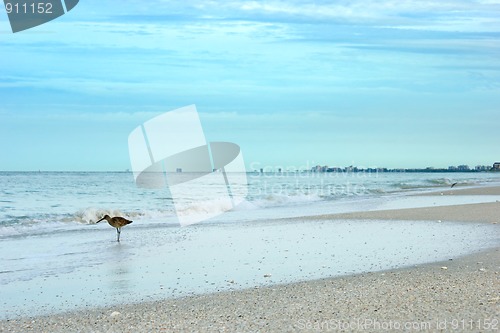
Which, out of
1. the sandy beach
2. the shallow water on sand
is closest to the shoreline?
the sandy beach

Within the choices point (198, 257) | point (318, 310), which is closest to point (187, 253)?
point (198, 257)

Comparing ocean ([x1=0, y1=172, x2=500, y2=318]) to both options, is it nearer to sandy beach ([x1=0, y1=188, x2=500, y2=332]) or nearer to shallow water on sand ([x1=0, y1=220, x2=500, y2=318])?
shallow water on sand ([x1=0, y1=220, x2=500, y2=318])

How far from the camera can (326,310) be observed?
6320 mm

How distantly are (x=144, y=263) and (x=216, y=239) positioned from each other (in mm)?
3289

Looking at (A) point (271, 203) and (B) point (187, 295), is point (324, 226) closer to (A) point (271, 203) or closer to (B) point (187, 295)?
(B) point (187, 295)

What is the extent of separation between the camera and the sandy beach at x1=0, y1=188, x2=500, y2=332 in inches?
226

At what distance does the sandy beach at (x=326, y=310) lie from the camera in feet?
18.8

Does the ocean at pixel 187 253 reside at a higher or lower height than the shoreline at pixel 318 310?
lower

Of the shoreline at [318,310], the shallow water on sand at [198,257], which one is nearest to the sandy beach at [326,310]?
the shoreline at [318,310]

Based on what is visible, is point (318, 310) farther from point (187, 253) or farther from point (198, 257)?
point (187, 253)

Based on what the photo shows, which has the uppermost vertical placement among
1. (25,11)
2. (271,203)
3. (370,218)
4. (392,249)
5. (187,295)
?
(25,11)

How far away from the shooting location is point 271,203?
27.1 metres

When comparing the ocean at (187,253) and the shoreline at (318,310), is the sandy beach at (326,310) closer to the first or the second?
the shoreline at (318,310)

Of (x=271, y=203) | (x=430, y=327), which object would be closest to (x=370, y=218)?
(x=271, y=203)
